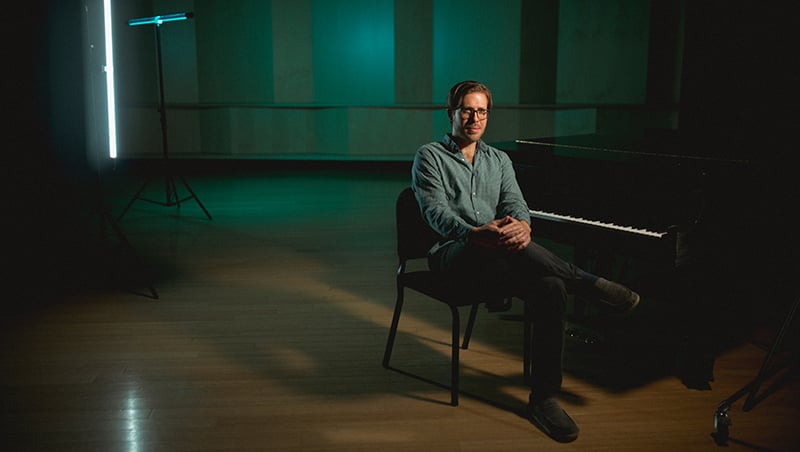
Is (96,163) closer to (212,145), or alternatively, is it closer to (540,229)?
(540,229)

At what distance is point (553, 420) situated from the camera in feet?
8.46

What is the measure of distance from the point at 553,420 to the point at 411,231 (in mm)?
938

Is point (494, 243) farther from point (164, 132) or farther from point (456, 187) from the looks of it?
point (164, 132)

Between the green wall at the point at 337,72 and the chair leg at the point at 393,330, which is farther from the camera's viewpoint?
the green wall at the point at 337,72

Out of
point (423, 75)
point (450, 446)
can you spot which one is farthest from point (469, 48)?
point (450, 446)

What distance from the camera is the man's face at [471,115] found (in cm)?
282

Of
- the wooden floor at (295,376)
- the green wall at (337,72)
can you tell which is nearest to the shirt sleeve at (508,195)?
the wooden floor at (295,376)

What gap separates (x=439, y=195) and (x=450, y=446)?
944 millimetres

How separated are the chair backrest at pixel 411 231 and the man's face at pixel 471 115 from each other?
0.34m

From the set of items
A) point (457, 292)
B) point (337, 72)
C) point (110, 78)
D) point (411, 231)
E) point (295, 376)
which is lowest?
point (295, 376)

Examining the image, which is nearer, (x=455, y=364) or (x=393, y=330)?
(x=455, y=364)

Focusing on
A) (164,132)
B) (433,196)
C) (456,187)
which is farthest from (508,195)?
(164,132)

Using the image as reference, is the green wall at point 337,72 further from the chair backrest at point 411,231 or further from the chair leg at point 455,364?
the chair leg at point 455,364

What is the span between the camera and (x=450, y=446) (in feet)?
8.20
